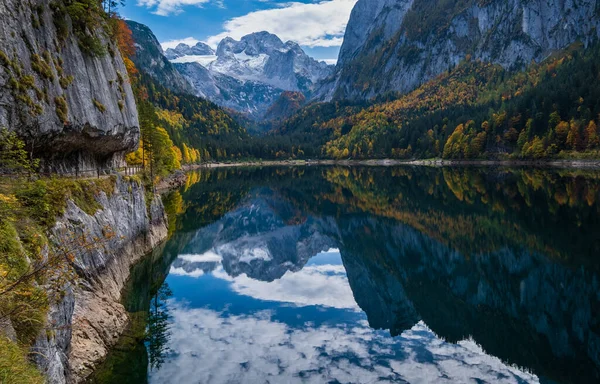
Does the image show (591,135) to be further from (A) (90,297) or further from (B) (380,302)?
(A) (90,297)

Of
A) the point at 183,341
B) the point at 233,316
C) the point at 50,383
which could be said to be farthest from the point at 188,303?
the point at 50,383

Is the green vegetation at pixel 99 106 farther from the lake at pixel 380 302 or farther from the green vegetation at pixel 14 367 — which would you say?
the green vegetation at pixel 14 367

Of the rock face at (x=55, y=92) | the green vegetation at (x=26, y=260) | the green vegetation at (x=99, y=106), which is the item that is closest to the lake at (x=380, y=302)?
the green vegetation at (x=26, y=260)

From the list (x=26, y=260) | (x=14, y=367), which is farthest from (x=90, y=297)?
(x=14, y=367)

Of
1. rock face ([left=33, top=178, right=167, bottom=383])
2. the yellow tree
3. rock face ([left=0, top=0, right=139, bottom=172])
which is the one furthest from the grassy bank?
the yellow tree

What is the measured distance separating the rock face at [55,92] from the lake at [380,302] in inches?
374

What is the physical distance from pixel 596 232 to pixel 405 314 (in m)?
22.7

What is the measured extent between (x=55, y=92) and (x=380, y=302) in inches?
887

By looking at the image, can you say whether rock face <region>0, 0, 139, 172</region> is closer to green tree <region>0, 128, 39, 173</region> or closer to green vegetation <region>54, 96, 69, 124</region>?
green vegetation <region>54, 96, 69, 124</region>

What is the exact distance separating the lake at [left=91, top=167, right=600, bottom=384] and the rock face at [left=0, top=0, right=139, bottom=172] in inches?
374

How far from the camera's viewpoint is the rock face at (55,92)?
1814 centimetres

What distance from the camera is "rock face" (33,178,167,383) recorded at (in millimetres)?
11406

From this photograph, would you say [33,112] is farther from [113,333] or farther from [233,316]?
[233,316]

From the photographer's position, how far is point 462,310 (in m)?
23.8
